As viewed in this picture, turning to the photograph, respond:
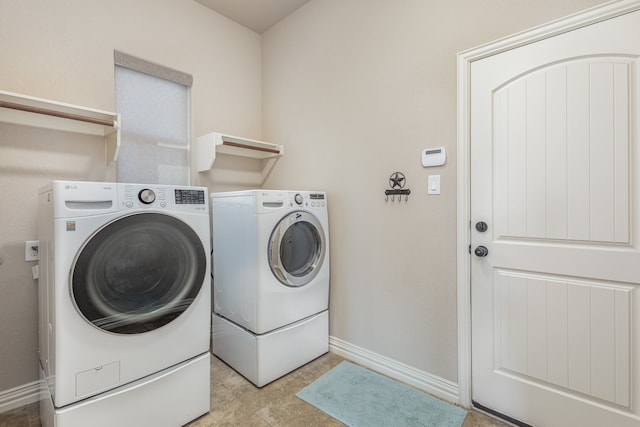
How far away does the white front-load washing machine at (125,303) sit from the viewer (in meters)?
1.19

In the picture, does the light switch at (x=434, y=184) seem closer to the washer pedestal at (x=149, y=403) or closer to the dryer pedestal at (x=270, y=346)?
the dryer pedestal at (x=270, y=346)

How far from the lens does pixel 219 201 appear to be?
215 cm

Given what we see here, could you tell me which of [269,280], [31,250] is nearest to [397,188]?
[269,280]

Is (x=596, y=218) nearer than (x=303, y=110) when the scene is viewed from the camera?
Yes

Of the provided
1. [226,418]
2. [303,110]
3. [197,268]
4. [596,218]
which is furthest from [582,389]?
[303,110]

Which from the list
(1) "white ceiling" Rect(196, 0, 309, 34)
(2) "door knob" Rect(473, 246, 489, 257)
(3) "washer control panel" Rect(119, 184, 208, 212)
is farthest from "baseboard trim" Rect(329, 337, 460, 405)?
(1) "white ceiling" Rect(196, 0, 309, 34)

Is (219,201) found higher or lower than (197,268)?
higher

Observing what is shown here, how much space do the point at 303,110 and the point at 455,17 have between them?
1246 mm

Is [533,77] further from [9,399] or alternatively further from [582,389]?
[9,399]

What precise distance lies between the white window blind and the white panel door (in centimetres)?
207

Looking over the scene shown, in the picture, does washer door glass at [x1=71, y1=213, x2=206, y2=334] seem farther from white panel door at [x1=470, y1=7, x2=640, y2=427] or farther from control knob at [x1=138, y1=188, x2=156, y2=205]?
white panel door at [x1=470, y1=7, x2=640, y2=427]

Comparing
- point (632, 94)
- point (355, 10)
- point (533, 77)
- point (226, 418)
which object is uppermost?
point (355, 10)

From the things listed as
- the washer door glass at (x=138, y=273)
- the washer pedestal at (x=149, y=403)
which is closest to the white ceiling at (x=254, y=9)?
the washer door glass at (x=138, y=273)

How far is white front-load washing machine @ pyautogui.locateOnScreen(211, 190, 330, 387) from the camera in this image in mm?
1869
